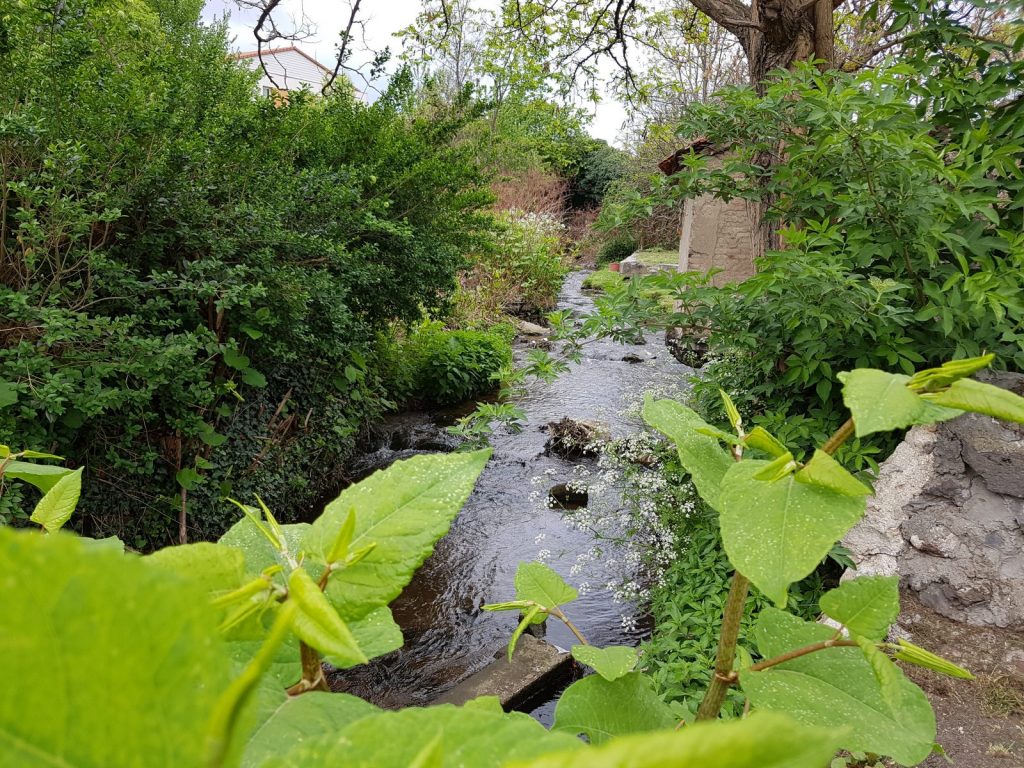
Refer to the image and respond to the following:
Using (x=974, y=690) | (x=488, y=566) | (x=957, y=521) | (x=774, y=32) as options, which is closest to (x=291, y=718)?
(x=974, y=690)

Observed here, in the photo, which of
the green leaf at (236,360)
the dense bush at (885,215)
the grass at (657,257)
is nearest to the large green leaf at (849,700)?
the dense bush at (885,215)

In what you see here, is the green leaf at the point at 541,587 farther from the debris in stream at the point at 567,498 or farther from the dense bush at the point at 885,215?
the debris in stream at the point at 567,498

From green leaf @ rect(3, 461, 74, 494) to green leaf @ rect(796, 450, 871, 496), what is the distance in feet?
2.47

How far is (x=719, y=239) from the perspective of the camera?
10484 millimetres

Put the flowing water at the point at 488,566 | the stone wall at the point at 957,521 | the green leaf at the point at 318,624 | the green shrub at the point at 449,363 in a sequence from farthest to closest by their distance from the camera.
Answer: the green shrub at the point at 449,363
the flowing water at the point at 488,566
the stone wall at the point at 957,521
the green leaf at the point at 318,624

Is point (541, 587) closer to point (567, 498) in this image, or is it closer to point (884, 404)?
point (884, 404)

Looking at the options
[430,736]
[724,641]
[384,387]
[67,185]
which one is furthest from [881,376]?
[384,387]

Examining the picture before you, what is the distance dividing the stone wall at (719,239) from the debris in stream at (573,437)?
14.7ft

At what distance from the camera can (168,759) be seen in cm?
21

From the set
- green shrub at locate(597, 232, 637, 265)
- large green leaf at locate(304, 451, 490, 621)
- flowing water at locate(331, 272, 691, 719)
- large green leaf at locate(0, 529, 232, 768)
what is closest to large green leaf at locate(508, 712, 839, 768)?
large green leaf at locate(0, 529, 232, 768)

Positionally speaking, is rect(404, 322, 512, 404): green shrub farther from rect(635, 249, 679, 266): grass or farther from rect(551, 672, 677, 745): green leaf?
rect(635, 249, 679, 266): grass

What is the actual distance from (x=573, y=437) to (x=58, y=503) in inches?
250

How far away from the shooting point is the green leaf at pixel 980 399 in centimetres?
44

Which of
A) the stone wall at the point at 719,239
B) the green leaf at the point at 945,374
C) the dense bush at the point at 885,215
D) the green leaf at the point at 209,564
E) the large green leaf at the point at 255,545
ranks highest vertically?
the stone wall at the point at 719,239
